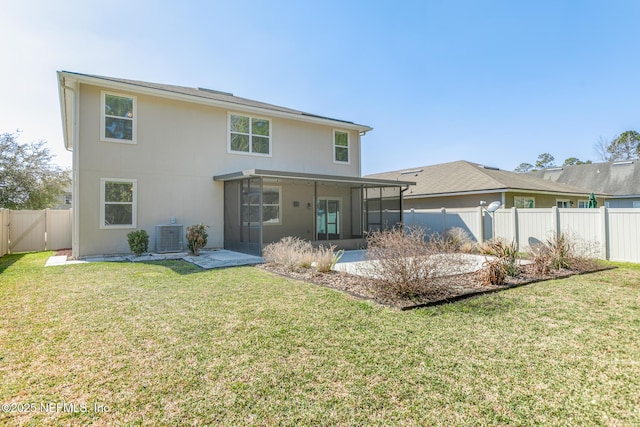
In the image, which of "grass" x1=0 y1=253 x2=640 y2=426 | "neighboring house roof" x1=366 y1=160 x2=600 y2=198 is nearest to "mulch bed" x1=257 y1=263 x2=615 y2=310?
"grass" x1=0 y1=253 x2=640 y2=426

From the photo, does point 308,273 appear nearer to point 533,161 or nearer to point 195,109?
point 195,109

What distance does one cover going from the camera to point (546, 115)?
71.9ft

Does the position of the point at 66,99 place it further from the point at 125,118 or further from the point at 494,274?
the point at 494,274

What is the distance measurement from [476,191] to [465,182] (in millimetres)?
1362

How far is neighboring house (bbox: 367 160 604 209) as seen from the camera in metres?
15.3

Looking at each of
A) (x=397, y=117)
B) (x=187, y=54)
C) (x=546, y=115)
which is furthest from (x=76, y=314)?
(x=546, y=115)

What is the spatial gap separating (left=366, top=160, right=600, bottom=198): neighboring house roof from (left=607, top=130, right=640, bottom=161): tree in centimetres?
3101

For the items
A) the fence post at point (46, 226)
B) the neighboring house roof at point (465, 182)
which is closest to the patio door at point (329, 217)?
the neighboring house roof at point (465, 182)

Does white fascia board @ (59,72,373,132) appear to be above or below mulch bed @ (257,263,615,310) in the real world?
above

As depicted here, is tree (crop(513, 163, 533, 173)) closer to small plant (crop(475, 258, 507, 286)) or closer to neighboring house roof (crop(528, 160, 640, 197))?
neighboring house roof (crop(528, 160, 640, 197))

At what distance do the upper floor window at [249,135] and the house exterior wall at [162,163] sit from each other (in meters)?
0.22

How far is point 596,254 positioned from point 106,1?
51.4ft

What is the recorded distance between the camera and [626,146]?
40.2m

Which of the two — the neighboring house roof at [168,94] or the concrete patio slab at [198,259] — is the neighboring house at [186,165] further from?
the concrete patio slab at [198,259]
